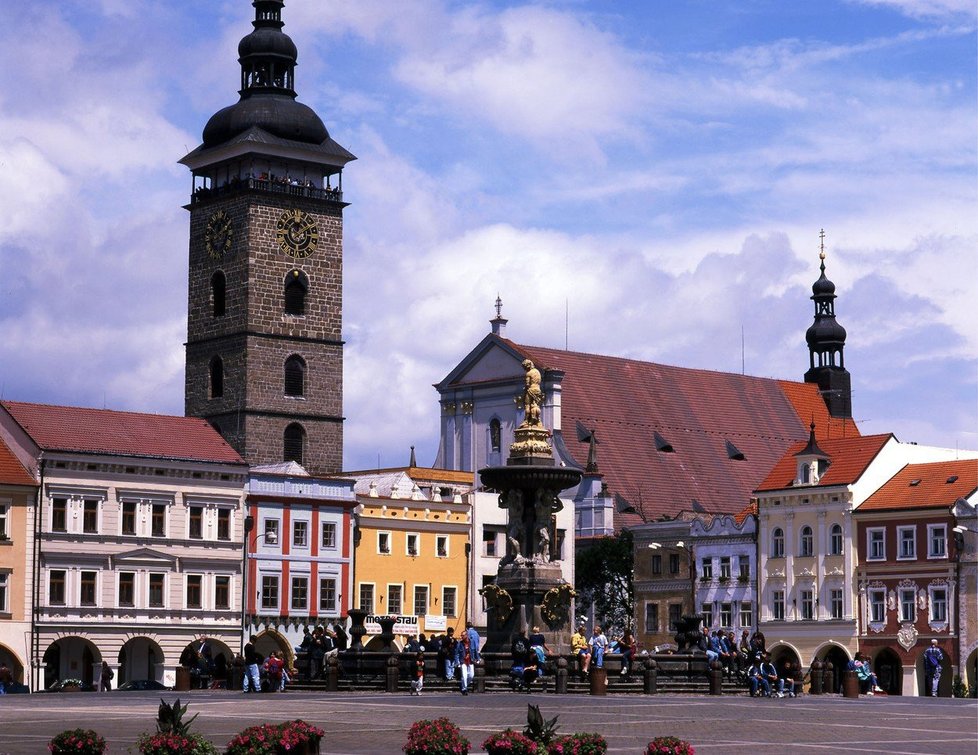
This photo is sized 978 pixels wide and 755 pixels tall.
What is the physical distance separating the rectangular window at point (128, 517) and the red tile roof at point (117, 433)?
188 cm

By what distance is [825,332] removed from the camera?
13612 cm

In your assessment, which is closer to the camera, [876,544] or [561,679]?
[561,679]

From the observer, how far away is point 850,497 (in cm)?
9362

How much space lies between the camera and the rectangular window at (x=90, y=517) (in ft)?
276

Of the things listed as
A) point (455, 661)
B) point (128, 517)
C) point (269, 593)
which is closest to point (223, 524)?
point (269, 593)

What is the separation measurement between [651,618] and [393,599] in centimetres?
1356

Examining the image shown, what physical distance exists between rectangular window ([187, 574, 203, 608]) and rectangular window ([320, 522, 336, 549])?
20.2 ft

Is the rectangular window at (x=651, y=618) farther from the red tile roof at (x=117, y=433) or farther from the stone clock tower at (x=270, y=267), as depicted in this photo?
the red tile roof at (x=117, y=433)

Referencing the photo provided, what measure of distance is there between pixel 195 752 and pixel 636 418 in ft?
302

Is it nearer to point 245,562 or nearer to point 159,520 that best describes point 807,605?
point 245,562

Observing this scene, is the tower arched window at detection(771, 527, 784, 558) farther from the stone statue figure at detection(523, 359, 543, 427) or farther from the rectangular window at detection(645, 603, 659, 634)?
the stone statue figure at detection(523, 359, 543, 427)

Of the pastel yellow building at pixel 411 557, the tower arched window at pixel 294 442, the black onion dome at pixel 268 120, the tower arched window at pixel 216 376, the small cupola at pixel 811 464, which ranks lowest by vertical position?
the pastel yellow building at pixel 411 557

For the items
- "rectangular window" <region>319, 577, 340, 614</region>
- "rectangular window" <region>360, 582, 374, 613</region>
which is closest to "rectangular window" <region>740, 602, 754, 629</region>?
"rectangular window" <region>360, 582, 374, 613</region>

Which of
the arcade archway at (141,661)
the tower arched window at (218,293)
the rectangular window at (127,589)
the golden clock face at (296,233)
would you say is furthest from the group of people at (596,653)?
the tower arched window at (218,293)
